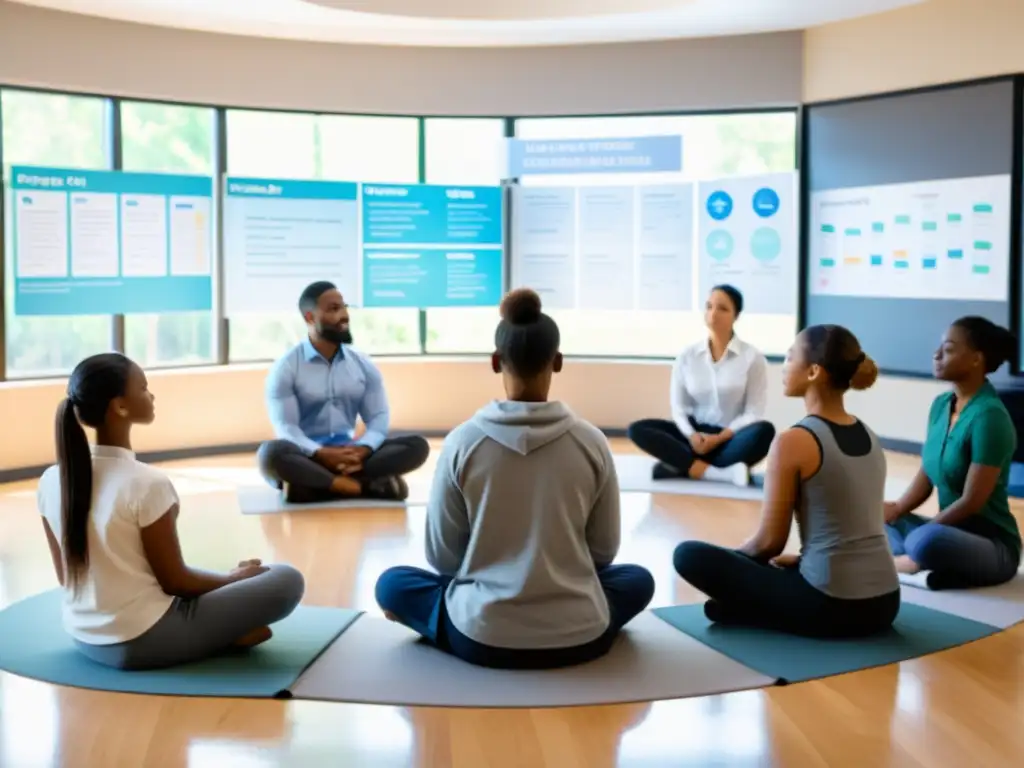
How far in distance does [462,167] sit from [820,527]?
5.95m

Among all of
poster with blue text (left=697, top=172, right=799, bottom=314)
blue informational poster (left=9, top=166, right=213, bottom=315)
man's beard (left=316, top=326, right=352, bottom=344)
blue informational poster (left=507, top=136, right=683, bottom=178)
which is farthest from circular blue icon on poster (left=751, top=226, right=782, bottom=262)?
blue informational poster (left=9, top=166, right=213, bottom=315)

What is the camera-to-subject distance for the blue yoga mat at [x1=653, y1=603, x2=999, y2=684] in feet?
12.4

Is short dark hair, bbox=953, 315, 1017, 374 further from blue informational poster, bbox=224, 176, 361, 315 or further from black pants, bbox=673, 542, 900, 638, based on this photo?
blue informational poster, bbox=224, 176, 361, 315

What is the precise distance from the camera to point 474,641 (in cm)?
370

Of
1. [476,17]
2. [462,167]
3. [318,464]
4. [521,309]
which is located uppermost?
[476,17]

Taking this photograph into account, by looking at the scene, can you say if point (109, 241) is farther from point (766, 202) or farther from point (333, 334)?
point (766, 202)

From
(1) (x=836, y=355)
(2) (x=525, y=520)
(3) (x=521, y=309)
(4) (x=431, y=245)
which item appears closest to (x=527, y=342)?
(3) (x=521, y=309)

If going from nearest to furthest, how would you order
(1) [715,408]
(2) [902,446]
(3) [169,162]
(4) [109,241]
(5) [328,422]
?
1. (5) [328,422]
2. (1) [715,408]
3. (4) [109,241]
4. (2) [902,446]
5. (3) [169,162]

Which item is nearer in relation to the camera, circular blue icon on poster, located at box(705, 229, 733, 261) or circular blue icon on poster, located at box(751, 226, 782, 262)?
circular blue icon on poster, located at box(751, 226, 782, 262)

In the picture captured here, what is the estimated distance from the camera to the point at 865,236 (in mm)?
8320

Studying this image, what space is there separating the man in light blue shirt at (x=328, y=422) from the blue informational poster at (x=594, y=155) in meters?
2.93

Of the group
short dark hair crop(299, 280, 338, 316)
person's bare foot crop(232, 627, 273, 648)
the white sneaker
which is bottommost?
person's bare foot crop(232, 627, 273, 648)

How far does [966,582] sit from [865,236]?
4.08 metres

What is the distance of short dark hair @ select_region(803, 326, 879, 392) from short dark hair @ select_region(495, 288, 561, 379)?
0.89m
